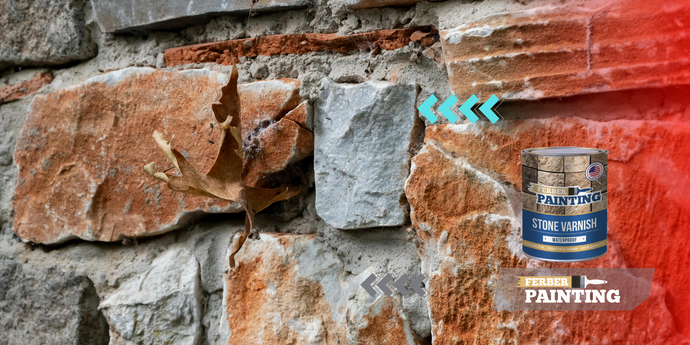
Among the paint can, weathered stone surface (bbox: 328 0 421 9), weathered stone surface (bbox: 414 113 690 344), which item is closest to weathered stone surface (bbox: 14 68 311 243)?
weathered stone surface (bbox: 328 0 421 9)

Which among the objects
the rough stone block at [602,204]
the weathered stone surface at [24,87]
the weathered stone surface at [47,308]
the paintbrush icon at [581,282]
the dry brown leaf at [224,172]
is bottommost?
the weathered stone surface at [47,308]

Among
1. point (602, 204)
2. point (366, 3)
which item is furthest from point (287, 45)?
point (602, 204)

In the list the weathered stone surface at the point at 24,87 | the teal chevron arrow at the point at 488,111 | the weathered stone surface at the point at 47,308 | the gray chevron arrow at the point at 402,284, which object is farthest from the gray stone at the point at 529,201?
the weathered stone surface at the point at 24,87

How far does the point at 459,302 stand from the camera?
0.64 metres

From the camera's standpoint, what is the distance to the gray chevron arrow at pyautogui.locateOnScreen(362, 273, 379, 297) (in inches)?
28.1

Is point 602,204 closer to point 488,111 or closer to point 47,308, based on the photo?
point 488,111

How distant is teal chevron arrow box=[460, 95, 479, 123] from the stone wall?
0.01m

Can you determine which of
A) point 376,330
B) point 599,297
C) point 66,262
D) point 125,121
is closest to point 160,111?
point 125,121

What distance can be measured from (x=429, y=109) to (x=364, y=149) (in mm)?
107

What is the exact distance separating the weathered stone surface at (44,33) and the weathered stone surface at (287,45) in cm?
21

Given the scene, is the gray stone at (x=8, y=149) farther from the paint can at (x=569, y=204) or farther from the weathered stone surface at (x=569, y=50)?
the paint can at (x=569, y=204)

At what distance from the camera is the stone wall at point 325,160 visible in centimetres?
55

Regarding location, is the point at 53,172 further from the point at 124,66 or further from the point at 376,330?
the point at 376,330

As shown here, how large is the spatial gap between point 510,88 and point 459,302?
281 millimetres
